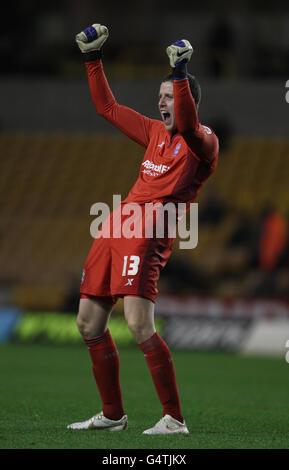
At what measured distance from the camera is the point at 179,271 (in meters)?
15.1

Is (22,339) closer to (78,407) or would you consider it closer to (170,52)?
(78,407)

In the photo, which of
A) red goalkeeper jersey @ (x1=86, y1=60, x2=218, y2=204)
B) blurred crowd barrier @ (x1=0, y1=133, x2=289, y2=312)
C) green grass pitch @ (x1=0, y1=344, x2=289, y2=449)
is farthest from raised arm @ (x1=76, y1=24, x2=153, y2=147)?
blurred crowd barrier @ (x1=0, y1=133, x2=289, y2=312)

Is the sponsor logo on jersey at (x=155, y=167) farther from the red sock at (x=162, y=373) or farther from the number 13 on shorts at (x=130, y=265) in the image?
the red sock at (x=162, y=373)

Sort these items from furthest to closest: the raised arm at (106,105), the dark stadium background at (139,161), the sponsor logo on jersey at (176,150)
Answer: the dark stadium background at (139,161) → the raised arm at (106,105) → the sponsor logo on jersey at (176,150)

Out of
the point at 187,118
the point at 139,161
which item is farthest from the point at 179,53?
the point at 139,161

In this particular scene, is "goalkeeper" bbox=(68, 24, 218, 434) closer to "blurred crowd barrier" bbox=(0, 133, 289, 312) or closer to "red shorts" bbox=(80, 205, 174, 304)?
"red shorts" bbox=(80, 205, 174, 304)

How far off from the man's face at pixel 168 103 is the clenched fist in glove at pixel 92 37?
0.54 m

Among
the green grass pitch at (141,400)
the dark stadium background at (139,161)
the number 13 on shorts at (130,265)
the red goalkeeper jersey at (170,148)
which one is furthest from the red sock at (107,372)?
the dark stadium background at (139,161)

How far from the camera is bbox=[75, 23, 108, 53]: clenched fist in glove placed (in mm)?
5672

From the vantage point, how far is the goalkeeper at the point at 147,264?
5.43m

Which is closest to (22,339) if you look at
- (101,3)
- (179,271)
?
(179,271)

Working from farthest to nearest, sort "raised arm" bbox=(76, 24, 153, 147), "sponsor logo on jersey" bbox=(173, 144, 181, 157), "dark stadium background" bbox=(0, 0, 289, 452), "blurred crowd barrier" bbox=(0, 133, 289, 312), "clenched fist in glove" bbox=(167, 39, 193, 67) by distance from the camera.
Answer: "blurred crowd barrier" bbox=(0, 133, 289, 312)
"dark stadium background" bbox=(0, 0, 289, 452)
"raised arm" bbox=(76, 24, 153, 147)
"sponsor logo on jersey" bbox=(173, 144, 181, 157)
"clenched fist in glove" bbox=(167, 39, 193, 67)

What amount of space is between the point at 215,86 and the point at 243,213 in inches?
222

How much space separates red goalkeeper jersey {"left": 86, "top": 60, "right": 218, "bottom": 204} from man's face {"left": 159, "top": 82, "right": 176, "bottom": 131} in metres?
0.12
